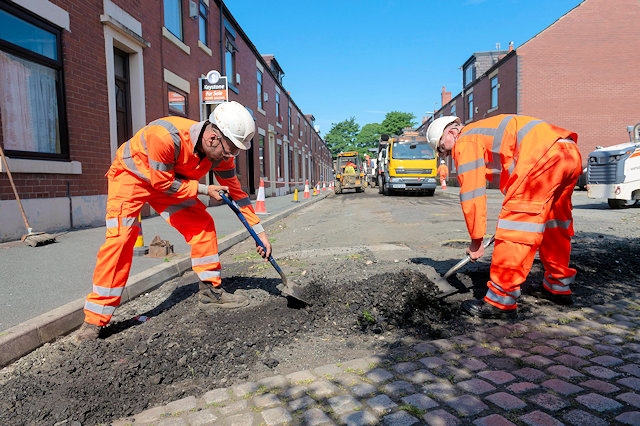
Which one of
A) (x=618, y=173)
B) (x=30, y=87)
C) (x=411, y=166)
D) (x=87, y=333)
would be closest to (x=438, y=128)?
(x=87, y=333)

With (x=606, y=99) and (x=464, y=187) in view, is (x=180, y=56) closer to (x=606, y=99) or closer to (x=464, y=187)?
(x=464, y=187)

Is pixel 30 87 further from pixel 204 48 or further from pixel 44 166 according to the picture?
pixel 204 48

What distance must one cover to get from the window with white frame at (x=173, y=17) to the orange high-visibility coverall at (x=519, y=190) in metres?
10.3

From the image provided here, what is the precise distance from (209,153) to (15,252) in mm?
3742

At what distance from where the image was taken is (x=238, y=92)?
16906 millimetres

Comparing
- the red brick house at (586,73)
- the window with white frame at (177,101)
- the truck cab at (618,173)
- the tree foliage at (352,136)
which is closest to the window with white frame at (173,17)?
the window with white frame at (177,101)

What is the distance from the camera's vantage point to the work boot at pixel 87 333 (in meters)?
2.81

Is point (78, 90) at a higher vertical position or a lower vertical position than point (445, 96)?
lower

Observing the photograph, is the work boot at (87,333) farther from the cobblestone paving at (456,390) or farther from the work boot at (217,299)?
the cobblestone paving at (456,390)

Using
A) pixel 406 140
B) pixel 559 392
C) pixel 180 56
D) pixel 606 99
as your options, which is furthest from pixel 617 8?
pixel 559 392

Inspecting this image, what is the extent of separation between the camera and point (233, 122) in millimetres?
3035

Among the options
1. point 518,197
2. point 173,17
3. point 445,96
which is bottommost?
point 518,197

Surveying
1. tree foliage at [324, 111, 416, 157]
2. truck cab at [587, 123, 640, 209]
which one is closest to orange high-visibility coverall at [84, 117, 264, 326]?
truck cab at [587, 123, 640, 209]

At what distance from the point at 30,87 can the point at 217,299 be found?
5.54 m
